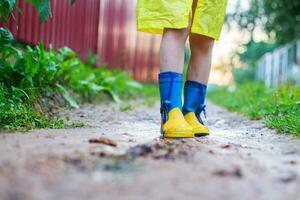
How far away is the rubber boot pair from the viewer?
7.23 ft

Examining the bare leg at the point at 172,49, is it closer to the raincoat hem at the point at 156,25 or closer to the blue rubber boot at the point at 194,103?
the raincoat hem at the point at 156,25

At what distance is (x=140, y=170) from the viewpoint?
1.42 metres

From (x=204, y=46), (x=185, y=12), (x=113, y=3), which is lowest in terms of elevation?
(x=204, y=46)

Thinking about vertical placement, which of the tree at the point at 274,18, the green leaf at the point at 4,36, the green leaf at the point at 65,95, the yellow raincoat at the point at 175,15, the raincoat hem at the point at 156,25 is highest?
the tree at the point at 274,18

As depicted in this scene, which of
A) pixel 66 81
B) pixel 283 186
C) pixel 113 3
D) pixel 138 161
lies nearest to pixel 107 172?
pixel 138 161

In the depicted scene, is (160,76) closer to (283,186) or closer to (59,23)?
(283,186)

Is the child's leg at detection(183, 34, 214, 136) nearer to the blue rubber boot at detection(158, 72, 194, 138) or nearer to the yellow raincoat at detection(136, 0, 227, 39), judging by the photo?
the yellow raincoat at detection(136, 0, 227, 39)

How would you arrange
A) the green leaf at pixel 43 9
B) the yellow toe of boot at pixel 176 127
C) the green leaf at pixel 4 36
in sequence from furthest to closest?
the green leaf at pixel 4 36, the green leaf at pixel 43 9, the yellow toe of boot at pixel 176 127

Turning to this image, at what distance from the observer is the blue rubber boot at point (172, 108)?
7.22ft

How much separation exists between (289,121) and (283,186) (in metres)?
1.36

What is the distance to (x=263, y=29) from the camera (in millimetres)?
9617

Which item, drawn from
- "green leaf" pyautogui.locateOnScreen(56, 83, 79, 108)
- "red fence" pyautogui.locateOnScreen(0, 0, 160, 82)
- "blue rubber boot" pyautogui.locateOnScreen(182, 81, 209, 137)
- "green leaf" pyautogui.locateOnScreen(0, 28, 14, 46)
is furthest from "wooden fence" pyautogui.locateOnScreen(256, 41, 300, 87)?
"green leaf" pyautogui.locateOnScreen(0, 28, 14, 46)

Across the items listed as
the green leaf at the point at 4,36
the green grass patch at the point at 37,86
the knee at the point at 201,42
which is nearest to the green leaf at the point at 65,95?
the green grass patch at the point at 37,86

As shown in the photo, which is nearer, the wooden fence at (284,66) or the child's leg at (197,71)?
the child's leg at (197,71)
